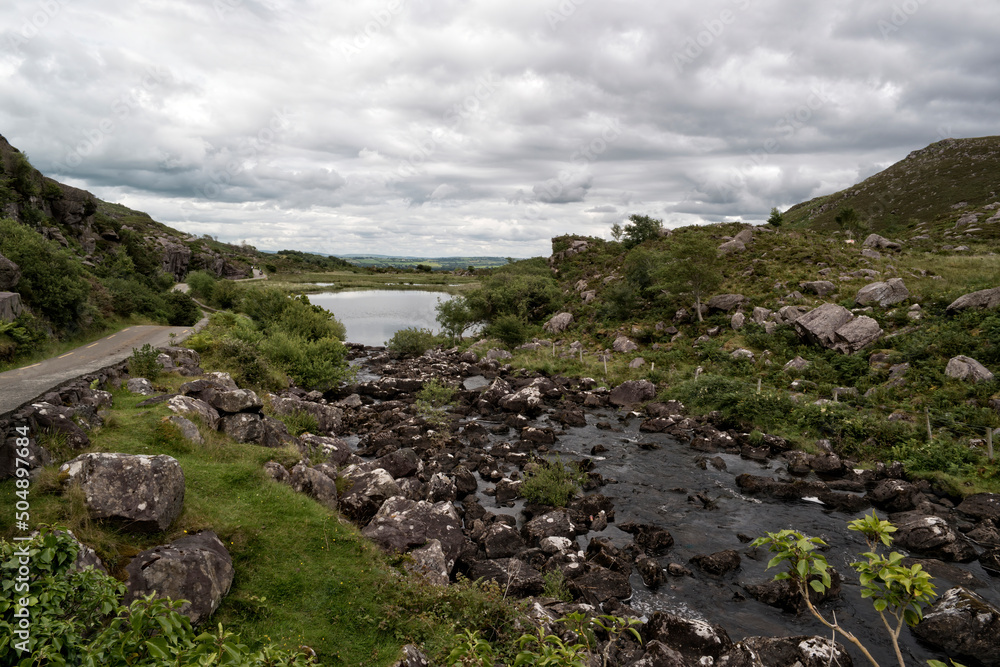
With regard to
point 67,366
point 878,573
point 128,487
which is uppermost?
point 878,573

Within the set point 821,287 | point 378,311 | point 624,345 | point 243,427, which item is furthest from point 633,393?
point 378,311

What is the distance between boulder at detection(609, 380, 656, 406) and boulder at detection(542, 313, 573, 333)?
23054 millimetres

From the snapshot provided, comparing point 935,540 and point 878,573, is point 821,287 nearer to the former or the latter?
point 935,540

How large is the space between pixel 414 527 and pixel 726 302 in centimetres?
3907

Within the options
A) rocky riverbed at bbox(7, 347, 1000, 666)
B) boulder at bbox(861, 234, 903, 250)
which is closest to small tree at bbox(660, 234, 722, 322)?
rocky riverbed at bbox(7, 347, 1000, 666)

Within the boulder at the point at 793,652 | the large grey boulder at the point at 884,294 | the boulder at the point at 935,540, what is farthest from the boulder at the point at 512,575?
the large grey boulder at the point at 884,294

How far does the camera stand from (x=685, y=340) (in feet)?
139

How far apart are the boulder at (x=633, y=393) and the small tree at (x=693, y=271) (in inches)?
533

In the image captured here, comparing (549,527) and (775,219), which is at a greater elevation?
(775,219)

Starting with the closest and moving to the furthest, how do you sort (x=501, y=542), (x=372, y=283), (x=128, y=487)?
(x=128, y=487), (x=501, y=542), (x=372, y=283)

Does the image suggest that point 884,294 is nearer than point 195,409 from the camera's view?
No

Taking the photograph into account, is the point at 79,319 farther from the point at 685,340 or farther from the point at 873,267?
the point at 873,267

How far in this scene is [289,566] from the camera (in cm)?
1125

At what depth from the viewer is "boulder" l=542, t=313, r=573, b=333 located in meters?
57.9
